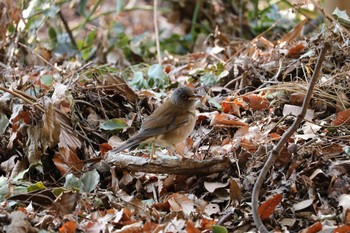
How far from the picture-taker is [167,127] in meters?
4.87

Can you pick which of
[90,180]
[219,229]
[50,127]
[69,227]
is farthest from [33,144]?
[219,229]

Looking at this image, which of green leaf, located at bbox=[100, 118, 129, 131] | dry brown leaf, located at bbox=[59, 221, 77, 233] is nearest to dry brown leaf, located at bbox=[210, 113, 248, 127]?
green leaf, located at bbox=[100, 118, 129, 131]

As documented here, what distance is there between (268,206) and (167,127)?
112cm

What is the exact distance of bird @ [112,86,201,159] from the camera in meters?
4.77

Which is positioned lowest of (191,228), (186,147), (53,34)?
(186,147)

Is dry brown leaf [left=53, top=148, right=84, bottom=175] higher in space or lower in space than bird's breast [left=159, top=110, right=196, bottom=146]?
lower

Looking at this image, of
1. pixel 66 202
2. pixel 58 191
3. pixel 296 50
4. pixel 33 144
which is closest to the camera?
pixel 66 202

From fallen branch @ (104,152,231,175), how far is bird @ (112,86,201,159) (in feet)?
0.31

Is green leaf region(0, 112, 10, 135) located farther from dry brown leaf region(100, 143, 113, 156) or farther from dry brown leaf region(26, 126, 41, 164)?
dry brown leaf region(100, 143, 113, 156)

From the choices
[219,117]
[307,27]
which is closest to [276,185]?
[219,117]

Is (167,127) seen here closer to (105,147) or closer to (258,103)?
(105,147)

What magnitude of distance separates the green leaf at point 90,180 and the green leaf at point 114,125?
704mm

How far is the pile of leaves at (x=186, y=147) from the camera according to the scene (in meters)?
4.07

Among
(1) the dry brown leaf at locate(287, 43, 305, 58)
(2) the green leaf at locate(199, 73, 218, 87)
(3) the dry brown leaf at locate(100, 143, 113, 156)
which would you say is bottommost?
(3) the dry brown leaf at locate(100, 143, 113, 156)
